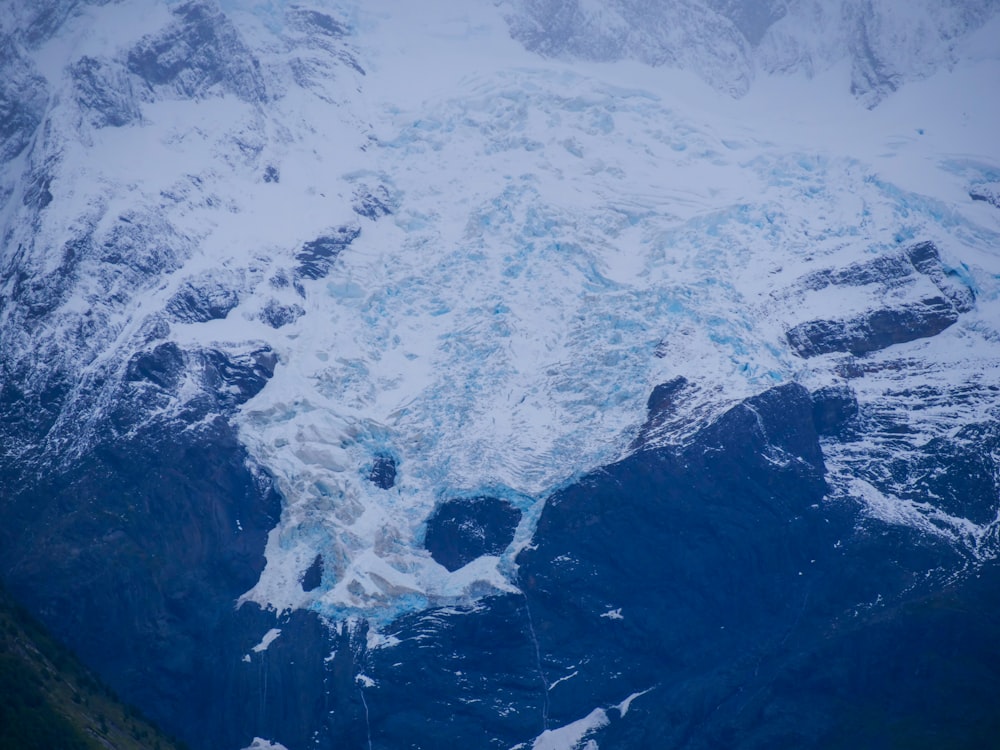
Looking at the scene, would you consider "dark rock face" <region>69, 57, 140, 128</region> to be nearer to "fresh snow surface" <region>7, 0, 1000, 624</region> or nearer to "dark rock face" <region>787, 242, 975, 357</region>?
"fresh snow surface" <region>7, 0, 1000, 624</region>

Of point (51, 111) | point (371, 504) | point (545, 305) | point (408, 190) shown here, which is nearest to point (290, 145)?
point (408, 190)

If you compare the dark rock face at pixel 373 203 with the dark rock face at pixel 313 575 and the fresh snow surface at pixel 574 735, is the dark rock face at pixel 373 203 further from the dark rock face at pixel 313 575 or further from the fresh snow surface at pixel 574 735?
the fresh snow surface at pixel 574 735

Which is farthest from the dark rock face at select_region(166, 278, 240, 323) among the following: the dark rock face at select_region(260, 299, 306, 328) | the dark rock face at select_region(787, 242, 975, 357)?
the dark rock face at select_region(787, 242, 975, 357)

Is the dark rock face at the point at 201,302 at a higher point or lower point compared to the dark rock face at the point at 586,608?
higher

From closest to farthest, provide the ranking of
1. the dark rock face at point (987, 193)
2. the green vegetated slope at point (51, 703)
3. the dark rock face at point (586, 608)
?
the green vegetated slope at point (51, 703)
the dark rock face at point (586, 608)
the dark rock face at point (987, 193)

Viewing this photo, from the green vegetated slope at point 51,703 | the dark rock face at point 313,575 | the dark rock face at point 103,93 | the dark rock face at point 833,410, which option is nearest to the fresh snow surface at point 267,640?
the dark rock face at point 313,575
